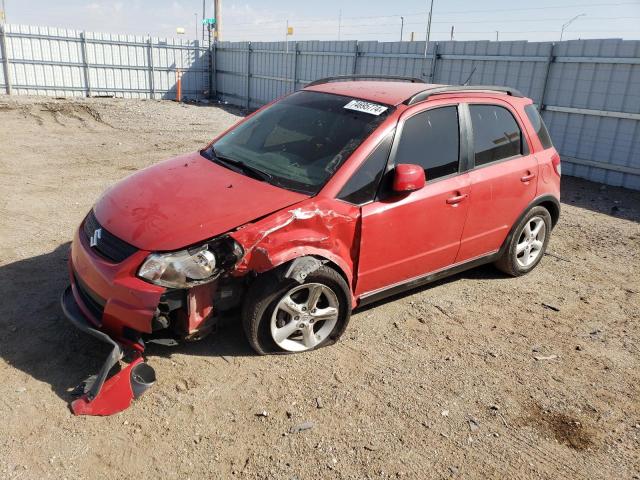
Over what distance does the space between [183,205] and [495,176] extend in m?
2.62

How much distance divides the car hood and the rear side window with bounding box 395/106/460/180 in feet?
3.22

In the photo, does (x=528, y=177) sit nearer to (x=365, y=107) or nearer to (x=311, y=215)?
(x=365, y=107)

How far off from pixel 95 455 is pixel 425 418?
1863 mm

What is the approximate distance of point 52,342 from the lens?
3648 mm

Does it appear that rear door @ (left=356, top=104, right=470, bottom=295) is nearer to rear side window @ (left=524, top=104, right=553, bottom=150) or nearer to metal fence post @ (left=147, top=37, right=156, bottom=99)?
rear side window @ (left=524, top=104, right=553, bottom=150)

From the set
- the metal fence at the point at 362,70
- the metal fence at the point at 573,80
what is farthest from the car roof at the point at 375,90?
the metal fence at the point at 362,70

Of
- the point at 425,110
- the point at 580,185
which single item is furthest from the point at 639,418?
the point at 580,185

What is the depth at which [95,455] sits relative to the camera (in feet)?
9.02

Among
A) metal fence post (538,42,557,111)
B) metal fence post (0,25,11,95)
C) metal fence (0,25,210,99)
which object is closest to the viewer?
metal fence post (538,42,557,111)

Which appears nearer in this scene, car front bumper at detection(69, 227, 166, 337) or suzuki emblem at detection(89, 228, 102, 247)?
car front bumper at detection(69, 227, 166, 337)

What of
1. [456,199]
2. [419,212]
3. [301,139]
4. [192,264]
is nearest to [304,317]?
[192,264]

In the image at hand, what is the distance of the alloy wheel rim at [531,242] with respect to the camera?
514 cm

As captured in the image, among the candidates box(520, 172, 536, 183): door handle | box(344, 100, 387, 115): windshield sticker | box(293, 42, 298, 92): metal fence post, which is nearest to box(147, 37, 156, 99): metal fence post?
box(293, 42, 298, 92): metal fence post

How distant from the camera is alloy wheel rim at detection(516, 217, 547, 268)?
5.14m
